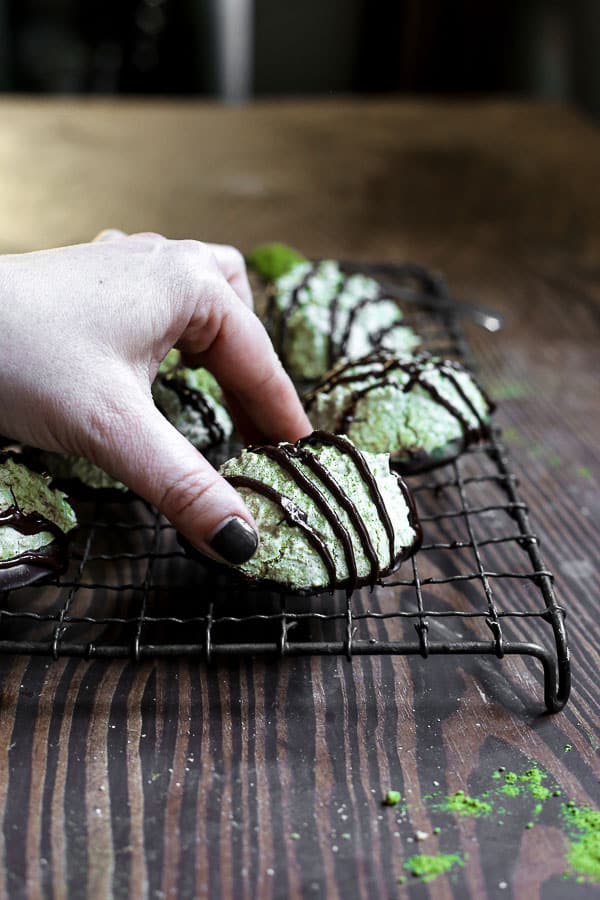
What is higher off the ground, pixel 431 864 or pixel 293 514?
pixel 293 514

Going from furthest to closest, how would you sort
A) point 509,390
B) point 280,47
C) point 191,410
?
point 280,47, point 509,390, point 191,410

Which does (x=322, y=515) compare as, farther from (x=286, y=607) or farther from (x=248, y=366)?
(x=248, y=366)

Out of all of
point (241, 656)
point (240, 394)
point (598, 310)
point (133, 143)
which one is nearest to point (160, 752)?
point (241, 656)

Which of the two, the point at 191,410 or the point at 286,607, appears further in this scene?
the point at 191,410

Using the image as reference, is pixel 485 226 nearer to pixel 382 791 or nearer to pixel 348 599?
pixel 348 599

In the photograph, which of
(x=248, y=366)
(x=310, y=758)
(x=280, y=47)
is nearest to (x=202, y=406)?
(x=248, y=366)

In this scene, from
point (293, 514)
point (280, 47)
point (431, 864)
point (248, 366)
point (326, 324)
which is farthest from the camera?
point (280, 47)
